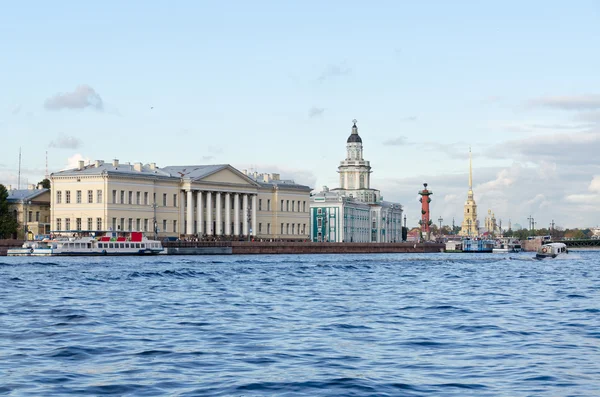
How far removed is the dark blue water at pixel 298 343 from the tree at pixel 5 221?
71335mm

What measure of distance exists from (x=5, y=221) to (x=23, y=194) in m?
13.4

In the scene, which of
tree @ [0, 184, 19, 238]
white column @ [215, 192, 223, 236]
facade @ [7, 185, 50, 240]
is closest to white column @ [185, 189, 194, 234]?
white column @ [215, 192, 223, 236]

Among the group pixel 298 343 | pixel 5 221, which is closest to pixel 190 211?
pixel 5 221

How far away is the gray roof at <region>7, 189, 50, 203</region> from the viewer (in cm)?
11475

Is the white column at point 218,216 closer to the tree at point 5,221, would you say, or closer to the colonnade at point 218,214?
the colonnade at point 218,214

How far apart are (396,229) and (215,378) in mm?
173398

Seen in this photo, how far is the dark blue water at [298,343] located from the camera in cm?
1498

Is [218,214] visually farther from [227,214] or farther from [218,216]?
[227,214]

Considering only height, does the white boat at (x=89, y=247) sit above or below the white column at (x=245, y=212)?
below

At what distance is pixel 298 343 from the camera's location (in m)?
19.7

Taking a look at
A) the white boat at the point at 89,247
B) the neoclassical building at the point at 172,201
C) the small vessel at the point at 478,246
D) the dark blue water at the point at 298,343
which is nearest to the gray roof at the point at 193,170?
the neoclassical building at the point at 172,201

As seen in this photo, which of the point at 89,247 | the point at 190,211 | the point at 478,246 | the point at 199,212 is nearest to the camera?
the point at 89,247

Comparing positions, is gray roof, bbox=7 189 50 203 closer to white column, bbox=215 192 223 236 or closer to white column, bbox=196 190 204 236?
white column, bbox=196 190 204 236

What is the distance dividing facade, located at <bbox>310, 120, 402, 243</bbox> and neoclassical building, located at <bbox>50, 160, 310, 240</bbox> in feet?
38.4
